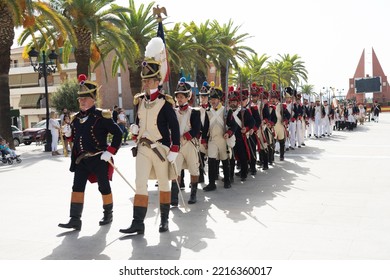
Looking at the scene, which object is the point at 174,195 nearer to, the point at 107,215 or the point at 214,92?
the point at 107,215

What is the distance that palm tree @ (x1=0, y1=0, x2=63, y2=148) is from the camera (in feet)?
50.9

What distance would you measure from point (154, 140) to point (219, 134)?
3107mm

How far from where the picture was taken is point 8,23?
17.9 metres

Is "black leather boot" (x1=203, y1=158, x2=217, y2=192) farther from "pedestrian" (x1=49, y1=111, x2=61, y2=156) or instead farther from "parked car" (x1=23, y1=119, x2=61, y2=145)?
"parked car" (x1=23, y1=119, x2=61, y2=145)

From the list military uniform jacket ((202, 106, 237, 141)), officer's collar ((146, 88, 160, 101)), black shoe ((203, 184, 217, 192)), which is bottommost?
black shoe ((203, 184, 217, 192))

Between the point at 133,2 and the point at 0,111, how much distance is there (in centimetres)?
875

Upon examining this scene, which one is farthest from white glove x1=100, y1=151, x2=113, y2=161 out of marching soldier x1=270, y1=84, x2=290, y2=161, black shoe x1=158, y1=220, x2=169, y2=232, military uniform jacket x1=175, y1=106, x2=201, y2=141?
marching soldier x1=270, y1=84, x2=290, y2=161

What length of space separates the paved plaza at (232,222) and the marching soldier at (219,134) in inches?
20.2

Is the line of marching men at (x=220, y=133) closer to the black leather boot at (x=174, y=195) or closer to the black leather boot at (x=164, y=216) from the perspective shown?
the black leather boot at (x=174, y=195)

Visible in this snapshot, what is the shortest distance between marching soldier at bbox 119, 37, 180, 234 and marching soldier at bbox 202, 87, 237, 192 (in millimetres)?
2757

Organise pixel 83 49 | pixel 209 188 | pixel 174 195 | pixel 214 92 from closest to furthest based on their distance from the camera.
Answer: pixel 174 195 < pixel 209 188 < pixel 214 92 < pixel 83 49

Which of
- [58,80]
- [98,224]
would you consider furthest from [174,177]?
[58,80]

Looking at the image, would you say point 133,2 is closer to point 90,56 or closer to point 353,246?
point 90,56

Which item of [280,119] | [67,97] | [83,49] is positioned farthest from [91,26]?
[67,97]
